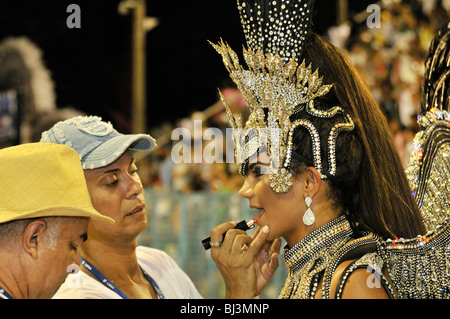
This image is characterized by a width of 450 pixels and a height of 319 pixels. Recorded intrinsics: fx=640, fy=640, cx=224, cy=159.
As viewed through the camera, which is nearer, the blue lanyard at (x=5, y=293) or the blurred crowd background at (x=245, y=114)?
the blue lanyard at (x=5, y=293)

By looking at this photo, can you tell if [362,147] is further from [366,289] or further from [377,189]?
[366,289]

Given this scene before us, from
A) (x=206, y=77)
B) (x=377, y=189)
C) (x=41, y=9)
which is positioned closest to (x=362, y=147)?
(x=377, y=189)

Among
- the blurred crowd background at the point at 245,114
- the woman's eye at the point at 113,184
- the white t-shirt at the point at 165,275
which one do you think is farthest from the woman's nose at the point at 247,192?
the blurred crowd background at the point at 245,114

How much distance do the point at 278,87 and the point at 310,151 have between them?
24 centimetres

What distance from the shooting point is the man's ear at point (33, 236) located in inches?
69.7

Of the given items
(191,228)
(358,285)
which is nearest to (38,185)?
(358,285)

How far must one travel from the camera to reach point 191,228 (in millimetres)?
5488

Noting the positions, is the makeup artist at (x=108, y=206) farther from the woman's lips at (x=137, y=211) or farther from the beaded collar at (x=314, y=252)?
the beaded collar at (x=314, y=252)

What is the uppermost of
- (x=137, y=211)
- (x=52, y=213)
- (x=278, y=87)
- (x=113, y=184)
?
(x=278, y=87)

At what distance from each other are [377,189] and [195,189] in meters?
4.52

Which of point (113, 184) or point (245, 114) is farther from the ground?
point (113, 184)

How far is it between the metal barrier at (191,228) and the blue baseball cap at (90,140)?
2722 mm

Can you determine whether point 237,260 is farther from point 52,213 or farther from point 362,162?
point 52,213

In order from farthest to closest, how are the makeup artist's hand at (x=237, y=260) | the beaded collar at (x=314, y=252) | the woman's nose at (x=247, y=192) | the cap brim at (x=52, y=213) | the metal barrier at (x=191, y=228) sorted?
the metal barrier at (x=191, y=228) < the makeup artist's hand at (x=237, y=260) < the woman's nose at (x=247, y=192) < the beaded collar at (x=314, y=252) < the cap brim at (x=52, y=213)
